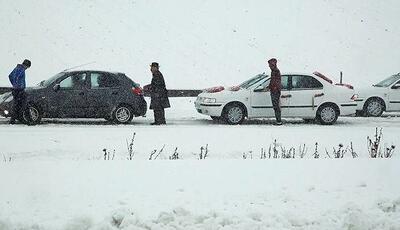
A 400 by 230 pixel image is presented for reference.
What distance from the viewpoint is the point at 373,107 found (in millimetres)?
16781

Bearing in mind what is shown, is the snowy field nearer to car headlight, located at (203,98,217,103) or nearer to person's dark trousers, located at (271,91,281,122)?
person's dark trousers, located at (271,91,281,122)

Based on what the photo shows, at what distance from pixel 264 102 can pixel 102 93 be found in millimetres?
4424

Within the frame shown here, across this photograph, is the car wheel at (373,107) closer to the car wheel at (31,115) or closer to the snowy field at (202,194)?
the car wheel at (31,115)

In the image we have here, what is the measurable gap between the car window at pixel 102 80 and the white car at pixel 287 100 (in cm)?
247

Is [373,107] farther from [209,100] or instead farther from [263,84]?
[209,100]

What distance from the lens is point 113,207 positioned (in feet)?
15.9

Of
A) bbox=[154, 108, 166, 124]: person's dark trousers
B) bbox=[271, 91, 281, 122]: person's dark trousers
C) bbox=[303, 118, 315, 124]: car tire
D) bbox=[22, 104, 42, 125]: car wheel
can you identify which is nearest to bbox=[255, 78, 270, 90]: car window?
bbox=[271, 91, 281, 122]: person's dark trousers

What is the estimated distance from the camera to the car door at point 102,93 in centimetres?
1351

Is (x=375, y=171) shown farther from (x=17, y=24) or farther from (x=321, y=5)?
(x=321, y=5)

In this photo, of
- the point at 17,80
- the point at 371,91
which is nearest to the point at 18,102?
the point at 17,80

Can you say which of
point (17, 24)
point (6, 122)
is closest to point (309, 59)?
point (17, 24)

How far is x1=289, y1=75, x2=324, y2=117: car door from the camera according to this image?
14.0m

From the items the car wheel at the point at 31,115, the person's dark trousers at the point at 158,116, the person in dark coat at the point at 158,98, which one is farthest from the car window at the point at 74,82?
the person's dark trousers at the point at 158,116

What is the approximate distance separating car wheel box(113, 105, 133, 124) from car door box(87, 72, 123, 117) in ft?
0.65
